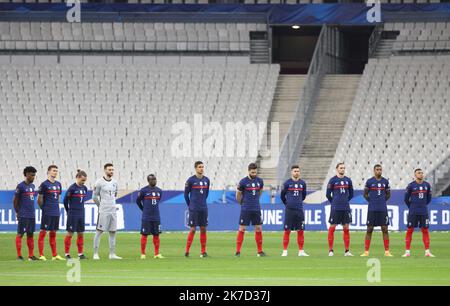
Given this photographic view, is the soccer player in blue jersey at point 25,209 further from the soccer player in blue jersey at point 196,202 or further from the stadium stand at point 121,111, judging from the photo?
the stadium stand at point 121,111

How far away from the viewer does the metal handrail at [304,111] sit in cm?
4712

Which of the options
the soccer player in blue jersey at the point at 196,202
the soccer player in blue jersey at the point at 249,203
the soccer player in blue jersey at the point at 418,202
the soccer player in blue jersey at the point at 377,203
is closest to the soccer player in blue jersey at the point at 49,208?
the soccer player in blue jersey at the point at 196,202

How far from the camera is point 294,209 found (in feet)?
87.7

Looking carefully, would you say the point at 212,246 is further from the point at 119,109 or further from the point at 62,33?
the point at 62,33

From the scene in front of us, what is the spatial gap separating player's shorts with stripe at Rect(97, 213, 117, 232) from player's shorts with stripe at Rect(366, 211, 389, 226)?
6.19 metres

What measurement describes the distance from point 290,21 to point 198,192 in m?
26.8

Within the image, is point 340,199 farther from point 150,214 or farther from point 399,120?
point 399,120

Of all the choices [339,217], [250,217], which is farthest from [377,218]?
[250,217]

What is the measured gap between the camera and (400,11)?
51406mm

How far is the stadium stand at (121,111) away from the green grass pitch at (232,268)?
16768mm

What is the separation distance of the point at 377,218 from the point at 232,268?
576 cm

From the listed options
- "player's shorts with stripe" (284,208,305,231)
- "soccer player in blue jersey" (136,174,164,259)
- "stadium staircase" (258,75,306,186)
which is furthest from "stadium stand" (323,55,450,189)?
"soccer player in blue jersey" (136,174,164,259)

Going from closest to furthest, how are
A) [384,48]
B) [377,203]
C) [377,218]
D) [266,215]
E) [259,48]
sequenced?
[377,218], [377,203], [266,215], [384,48], [259,48]

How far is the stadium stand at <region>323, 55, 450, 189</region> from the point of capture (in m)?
48.0
